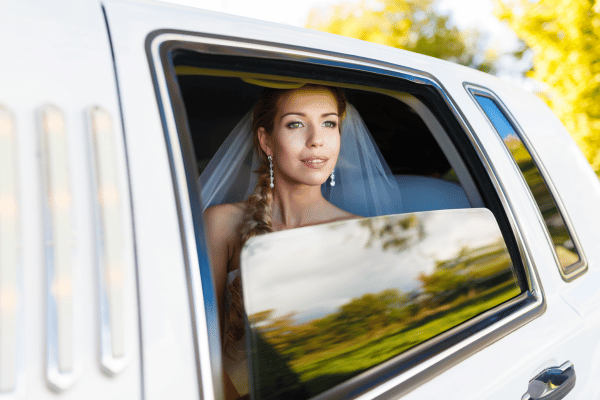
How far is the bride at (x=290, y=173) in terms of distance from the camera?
1795 mm

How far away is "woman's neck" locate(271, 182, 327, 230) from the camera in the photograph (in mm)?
1986

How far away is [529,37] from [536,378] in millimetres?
7561

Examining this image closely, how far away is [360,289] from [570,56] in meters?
7.60

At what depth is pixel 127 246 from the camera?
0.73 metres

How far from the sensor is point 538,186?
1.69 meters

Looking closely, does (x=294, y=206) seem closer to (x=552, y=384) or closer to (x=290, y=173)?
(x=290, y=173)

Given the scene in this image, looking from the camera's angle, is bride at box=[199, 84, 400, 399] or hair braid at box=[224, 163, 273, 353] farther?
bride at box=[199, 84, 400, 399]

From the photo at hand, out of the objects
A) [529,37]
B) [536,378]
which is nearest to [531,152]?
[536,378]

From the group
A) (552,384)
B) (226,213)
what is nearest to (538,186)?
(552,384)

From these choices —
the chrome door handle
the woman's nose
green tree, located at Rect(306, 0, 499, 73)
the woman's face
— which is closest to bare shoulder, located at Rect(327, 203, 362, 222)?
the woman's face

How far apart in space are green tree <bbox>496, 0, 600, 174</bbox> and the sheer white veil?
20.8 feet

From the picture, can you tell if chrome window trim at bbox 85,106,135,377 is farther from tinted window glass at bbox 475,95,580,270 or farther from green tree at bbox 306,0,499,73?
green tree at bbox 306,0,499,73

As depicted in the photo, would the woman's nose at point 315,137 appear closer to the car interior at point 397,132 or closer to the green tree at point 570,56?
the car interior at point 397,132

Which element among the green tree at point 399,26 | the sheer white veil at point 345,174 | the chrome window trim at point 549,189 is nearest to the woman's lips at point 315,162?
the sheer white veil at point 345,174
